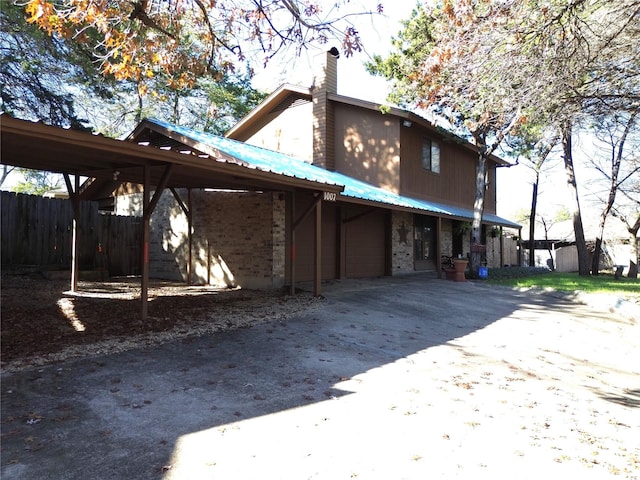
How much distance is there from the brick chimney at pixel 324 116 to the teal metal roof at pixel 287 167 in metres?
0.90

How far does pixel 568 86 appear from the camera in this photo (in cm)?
862

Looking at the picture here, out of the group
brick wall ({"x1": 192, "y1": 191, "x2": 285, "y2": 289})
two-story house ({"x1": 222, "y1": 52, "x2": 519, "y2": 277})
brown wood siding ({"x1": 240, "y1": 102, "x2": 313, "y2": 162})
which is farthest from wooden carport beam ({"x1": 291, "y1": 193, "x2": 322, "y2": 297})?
brown wood siding ({"x1": 240, "y1": 102, "x2": 313, "y2": 162})

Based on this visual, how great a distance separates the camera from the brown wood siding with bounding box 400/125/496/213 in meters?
16.7

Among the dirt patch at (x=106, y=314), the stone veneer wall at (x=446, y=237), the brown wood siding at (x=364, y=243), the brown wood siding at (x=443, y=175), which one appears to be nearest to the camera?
the dirt patch at (x=106, y=314)

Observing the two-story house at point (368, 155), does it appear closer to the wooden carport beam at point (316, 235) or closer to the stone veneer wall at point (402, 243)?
the stone veneer wall at point (402, 243)

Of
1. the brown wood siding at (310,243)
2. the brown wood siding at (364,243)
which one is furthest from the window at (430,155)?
the brown wood siding at (310,243)

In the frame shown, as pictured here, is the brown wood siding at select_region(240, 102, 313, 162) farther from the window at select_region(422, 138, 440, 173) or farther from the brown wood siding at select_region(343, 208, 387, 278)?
the window at select_region(422, 138, 440, 173)

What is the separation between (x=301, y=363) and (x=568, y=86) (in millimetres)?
7396

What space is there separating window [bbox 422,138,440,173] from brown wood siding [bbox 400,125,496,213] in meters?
0.20

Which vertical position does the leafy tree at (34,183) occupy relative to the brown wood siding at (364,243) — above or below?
above

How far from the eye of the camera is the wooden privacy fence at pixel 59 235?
10891 mm

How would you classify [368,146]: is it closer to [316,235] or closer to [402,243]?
[402,243]

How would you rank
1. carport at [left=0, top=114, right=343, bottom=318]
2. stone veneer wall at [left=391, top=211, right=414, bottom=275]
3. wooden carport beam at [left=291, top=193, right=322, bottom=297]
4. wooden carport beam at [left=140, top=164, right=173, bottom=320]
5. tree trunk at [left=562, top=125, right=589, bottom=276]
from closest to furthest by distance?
carport at [left=0, top=114, right=343, bottom=318] → wooden carport beam at [left=140, top=164, right=173, bottom=320] → wooden carport beam at [left=291, top=193, right=322, bottom=297] → stone veneer wall at [left=391, top=211, right=414, bottom=275] → tree trunk at [left=562, top=125, right=589, bottom=276]

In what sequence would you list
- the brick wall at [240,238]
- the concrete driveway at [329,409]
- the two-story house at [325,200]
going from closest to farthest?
the concrete driveway at [329,409]
the brick wall at [240,238]
the two-story house at [325,200]
